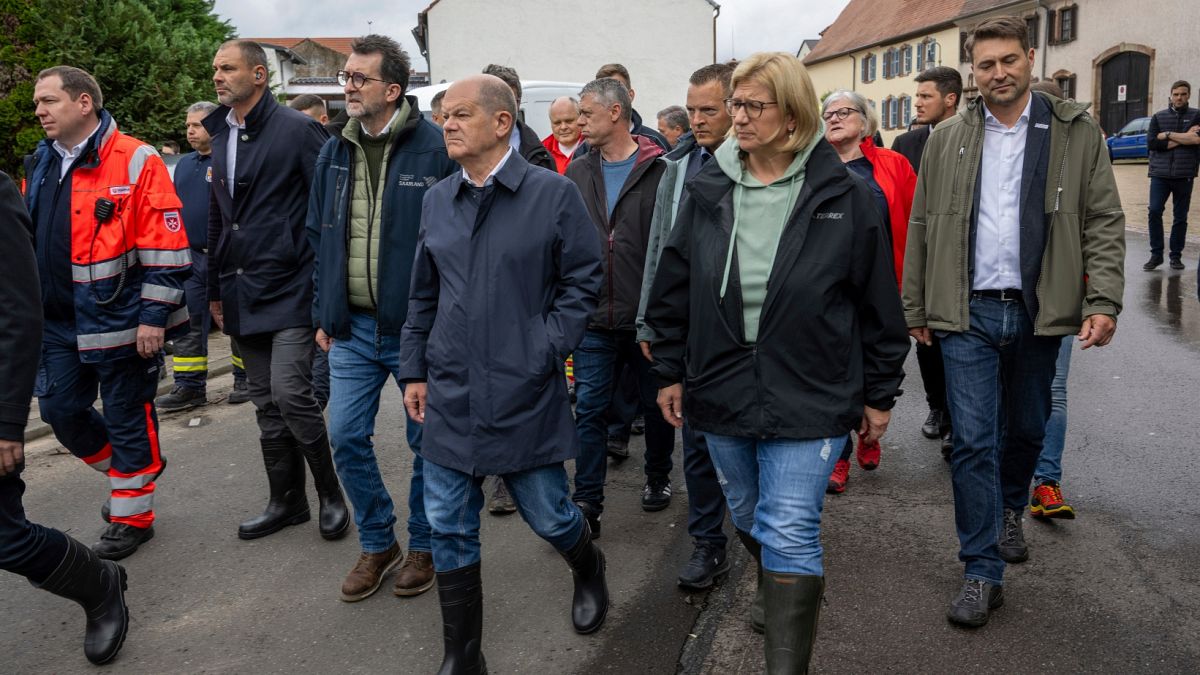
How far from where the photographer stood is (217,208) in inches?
196

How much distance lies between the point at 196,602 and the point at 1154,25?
1638 inches

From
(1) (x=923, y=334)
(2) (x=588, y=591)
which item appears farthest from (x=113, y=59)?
(1) (x=923, y=334)

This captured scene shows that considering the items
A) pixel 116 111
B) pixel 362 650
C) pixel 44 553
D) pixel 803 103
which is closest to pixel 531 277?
pixel 803 103

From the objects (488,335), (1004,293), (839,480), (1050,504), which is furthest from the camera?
(839,480)

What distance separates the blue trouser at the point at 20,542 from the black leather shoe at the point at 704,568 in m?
2.36

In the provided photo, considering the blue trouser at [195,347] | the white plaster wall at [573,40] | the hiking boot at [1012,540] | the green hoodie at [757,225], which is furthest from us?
the white plaster wall at [573,40]

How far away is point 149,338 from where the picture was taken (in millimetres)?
4754

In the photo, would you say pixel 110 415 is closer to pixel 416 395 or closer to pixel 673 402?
pixel 416 395

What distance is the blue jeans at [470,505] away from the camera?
3.46 m

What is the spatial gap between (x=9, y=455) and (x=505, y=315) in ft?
5.38

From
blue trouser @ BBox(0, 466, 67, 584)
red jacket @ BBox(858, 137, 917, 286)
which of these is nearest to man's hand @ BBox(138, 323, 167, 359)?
blue trouser @ BBox(0, 466, 67, 584)

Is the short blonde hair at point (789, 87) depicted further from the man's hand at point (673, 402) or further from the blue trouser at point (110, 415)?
the blue trouser at point (110, 415)

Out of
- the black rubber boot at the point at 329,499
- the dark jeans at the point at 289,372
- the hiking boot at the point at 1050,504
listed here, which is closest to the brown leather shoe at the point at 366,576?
the black rubber boot at the point at 329,499

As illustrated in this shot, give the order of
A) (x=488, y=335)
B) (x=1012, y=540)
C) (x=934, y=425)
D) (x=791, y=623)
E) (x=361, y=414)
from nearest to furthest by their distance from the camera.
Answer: (x=791, y=623), (x=488, y=335), (x=361, y=414), (x=1012, y=540), (x=934, y=425)
